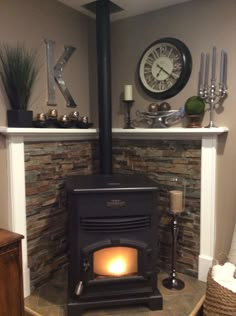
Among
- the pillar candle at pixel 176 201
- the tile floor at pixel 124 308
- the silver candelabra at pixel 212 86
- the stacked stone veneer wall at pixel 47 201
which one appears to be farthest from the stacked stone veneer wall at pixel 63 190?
the silver candelabra at pixel 212 86

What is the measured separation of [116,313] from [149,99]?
167 cm

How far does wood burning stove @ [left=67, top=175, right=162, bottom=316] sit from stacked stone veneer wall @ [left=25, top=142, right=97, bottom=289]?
0.40 metres

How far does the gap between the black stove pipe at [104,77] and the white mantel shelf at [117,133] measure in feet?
0.84

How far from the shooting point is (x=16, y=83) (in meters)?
1.92

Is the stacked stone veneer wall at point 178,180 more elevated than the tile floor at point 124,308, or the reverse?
the stacked stone veneer wall at point 178,180

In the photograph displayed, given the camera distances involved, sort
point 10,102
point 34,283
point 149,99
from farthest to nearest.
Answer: point 149,99 → point 34,283 → point 10,102

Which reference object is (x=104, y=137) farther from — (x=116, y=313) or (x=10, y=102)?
(x=116, y=313)

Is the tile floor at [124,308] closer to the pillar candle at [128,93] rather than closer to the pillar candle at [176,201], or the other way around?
the pillar candle at [176,201]

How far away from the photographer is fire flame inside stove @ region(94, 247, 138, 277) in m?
1.88

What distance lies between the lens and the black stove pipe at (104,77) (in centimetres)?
224

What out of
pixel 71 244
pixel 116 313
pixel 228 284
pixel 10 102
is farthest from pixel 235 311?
pixel 10 102

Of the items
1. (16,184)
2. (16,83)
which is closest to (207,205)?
(16,184)

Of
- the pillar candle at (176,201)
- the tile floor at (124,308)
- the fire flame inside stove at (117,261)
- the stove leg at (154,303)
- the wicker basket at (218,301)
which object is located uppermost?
the pillar candle at (176,201)

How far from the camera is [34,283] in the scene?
2164mm
